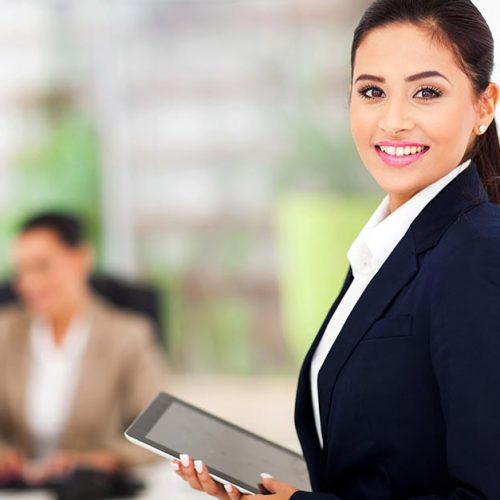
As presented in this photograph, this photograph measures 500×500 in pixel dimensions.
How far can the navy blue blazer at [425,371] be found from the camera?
3.13 feet

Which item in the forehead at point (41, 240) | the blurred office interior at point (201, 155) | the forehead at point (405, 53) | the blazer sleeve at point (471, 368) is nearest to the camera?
the blazer sleeve at point (471, 368)

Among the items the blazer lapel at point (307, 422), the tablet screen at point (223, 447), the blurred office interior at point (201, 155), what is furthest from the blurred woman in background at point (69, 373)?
the blazer lapel at point (307, 422)

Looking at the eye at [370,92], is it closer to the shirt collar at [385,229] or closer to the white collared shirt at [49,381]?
the shirt collar at [385,229]

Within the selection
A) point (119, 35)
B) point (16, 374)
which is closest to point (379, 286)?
point (16, 374)

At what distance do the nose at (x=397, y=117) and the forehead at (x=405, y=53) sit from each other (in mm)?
34

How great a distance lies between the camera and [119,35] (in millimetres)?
5344

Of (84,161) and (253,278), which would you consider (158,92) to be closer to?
(84,161)

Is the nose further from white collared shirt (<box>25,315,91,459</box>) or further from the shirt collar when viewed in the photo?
white collared shirt (<box>25,315,91,459</box>)

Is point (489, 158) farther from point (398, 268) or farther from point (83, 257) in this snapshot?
point (83, 257)

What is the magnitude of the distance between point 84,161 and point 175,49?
0.83 meters

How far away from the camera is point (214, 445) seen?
124cm

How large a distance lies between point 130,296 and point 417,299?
292 cm

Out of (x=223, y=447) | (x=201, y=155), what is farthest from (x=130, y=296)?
(x=223, y=447)

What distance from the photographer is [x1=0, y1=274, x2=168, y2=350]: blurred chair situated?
3.86m
